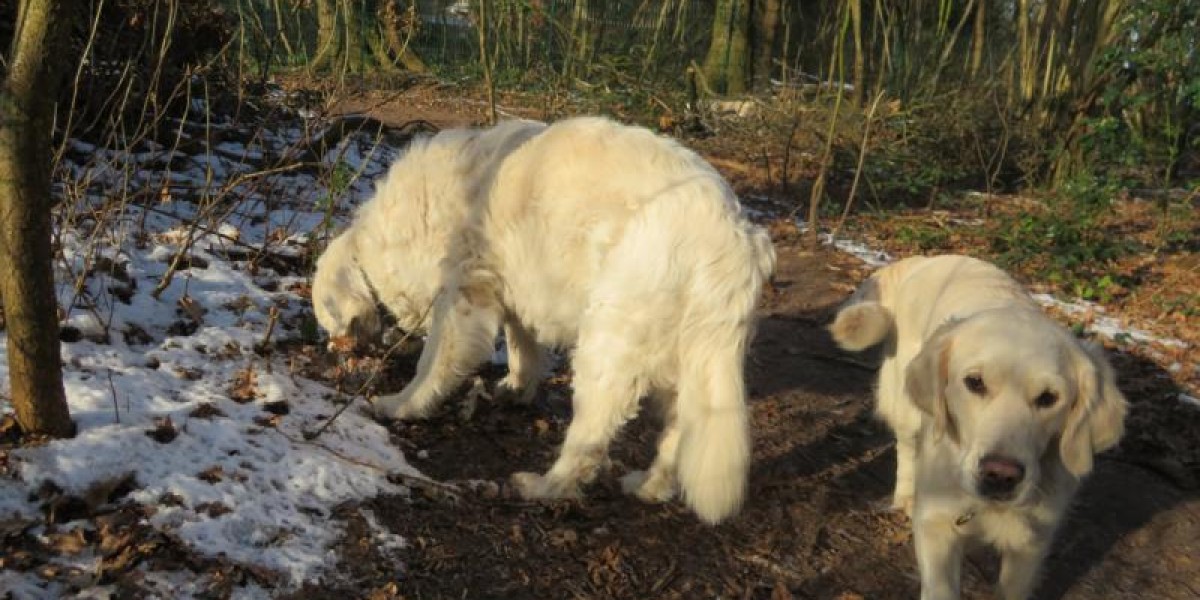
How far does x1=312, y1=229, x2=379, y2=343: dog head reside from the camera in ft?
15.3

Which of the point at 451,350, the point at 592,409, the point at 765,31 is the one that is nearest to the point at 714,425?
the point at 592,409

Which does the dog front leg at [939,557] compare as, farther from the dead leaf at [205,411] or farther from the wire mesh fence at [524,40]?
the wire mesh fence at [524,40]

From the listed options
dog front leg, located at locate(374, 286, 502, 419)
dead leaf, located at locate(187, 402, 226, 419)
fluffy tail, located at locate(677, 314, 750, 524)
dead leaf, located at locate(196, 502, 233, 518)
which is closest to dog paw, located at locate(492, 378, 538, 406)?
dog front leg, located at locate(374, 286, 502, 419)

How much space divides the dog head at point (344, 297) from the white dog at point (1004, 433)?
2656 millimetres

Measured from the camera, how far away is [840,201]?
1069cm

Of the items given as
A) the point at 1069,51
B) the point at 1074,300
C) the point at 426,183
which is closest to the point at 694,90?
the point at 1069,51

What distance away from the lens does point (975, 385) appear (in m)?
3.27

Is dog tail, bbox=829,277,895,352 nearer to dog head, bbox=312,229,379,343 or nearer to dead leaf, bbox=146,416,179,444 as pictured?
dog head, bbox=312,229,379,343

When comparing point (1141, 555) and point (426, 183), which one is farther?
point (426, 183)

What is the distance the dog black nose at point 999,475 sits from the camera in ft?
9.95

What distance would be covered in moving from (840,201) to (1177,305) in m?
4.02

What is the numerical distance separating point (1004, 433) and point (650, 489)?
143 centimetres

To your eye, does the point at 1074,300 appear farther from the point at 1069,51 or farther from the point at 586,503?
the point at 586,503

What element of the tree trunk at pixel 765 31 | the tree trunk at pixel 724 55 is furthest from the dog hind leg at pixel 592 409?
the tree trunk at pixel 765 31
